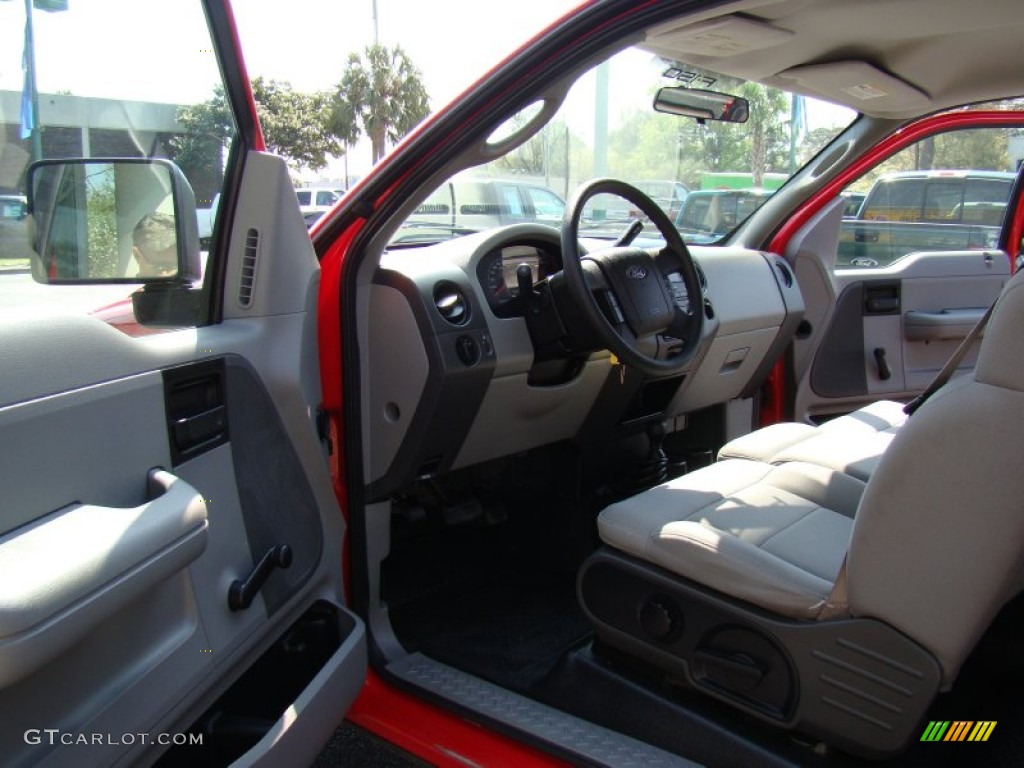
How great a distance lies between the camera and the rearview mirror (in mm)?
2408

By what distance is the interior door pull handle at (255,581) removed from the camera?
1442 mm

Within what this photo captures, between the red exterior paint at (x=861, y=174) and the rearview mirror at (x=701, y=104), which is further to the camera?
the red exterior paint at (x=861, y=174)

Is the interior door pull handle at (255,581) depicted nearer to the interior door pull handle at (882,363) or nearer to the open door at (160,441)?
the open door at (160,441)

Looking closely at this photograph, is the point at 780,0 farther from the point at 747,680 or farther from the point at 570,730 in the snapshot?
the point at 570,730

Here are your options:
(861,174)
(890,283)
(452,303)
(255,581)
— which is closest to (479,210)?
(452,303)

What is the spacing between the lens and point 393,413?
2.06 meters

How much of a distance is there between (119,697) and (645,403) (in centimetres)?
197

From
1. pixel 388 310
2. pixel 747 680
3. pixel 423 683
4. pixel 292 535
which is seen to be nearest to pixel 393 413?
pixel 388 310

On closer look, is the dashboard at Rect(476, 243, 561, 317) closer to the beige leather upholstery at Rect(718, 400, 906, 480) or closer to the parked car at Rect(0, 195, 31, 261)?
the beige leather upholstery at Rect(718, 400, 906, 480)

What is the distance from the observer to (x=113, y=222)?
1.39 meters

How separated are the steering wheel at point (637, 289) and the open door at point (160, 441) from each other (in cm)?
70

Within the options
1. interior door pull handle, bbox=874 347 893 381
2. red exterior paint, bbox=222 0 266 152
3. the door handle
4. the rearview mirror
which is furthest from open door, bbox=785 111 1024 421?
the door handle

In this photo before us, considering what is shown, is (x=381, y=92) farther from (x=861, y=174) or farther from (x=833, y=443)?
(x=833, y=443)

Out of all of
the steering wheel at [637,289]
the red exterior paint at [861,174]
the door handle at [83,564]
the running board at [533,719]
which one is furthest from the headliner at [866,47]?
the running board at [533,719]
